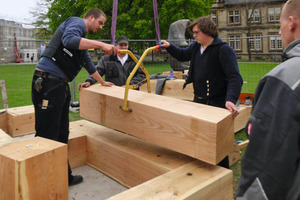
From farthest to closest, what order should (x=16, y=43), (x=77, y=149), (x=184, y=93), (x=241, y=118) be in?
(x=16, y=43) → (x=184, y=93) → (x=241, y=118) → (x=77, y=149)

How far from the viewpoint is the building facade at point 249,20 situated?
125 feet

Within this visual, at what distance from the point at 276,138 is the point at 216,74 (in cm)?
196

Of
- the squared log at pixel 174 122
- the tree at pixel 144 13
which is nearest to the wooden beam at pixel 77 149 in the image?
the squared log at pixel 174 122

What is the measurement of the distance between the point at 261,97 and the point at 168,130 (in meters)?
1.53

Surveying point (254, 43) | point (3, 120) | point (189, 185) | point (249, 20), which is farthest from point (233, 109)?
point (249, 20)

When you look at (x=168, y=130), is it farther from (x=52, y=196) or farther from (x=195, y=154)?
(x=52, y=196)

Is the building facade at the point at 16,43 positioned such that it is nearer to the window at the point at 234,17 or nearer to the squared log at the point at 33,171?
the squared log at the point at 33,171

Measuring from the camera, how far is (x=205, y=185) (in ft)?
7.30

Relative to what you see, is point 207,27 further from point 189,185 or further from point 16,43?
point 16,43

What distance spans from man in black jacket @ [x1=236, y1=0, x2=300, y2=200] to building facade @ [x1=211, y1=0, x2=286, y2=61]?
1428 inches

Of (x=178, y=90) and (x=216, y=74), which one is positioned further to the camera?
(x=178, y=90)

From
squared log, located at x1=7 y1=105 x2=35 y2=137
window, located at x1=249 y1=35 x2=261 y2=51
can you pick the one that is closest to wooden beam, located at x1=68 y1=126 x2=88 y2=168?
squared log, located at x1=7 y1=105 x2=35 y2=137

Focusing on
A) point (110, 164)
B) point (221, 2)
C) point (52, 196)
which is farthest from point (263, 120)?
point (221, 2)

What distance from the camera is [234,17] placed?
143ft
